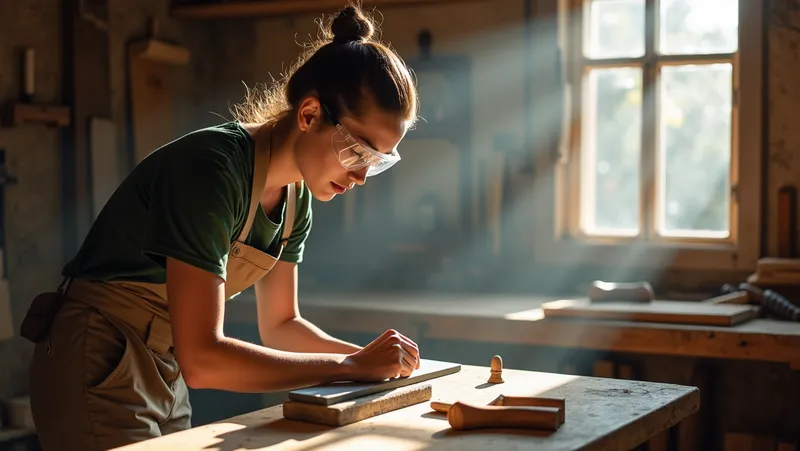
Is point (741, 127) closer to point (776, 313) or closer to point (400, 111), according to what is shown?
point (776, 313)

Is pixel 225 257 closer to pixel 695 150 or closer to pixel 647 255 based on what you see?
pixel 647 255

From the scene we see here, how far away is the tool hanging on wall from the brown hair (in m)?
2.92

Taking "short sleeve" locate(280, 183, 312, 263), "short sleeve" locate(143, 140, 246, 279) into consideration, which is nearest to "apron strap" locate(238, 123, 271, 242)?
"short sleeve" locate(143, 140, 246, 279)

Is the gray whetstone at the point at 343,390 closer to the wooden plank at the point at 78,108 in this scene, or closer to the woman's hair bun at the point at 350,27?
the woman's hair bun at the point at 350,27

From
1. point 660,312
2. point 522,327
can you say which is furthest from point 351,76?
point 660,312

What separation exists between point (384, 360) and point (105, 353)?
66 cm

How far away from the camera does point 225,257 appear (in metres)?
2.07

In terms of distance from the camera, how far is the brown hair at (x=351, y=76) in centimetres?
224

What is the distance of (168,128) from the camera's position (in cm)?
540

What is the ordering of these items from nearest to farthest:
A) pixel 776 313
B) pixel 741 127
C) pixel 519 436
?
1. pixel 519 436
2. pixel 776 313
3. pixel 741 127

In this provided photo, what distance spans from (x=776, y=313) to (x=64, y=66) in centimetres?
348

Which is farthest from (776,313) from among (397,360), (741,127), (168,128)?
(168,128)

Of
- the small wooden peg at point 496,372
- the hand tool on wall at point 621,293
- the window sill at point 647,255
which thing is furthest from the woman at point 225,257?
the window sill at point 647,255

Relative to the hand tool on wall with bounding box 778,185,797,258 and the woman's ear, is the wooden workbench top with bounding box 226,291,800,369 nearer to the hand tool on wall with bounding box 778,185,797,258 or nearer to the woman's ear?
the hand tool on wall with bounding box 778,185,797,258
